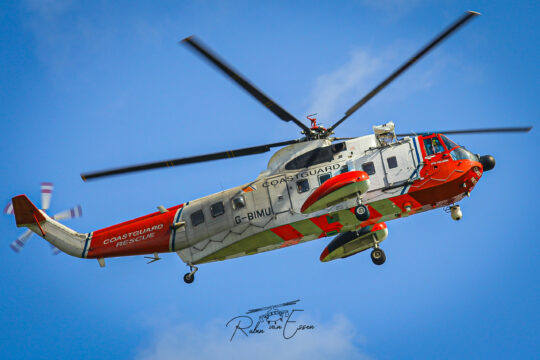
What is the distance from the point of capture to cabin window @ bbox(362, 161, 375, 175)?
626 inches

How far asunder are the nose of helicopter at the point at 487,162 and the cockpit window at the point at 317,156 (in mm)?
3821

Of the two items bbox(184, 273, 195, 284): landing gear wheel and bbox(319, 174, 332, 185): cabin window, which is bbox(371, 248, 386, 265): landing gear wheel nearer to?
bbox(319, 174, 332, 185): cabin window

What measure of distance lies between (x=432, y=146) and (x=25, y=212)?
41.3 ft

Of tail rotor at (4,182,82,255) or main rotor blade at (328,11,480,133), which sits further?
tail rotor at (4,182,82,255)

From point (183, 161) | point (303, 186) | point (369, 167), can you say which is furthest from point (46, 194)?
point (369, 167)

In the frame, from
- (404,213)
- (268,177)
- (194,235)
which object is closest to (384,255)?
(404,213)

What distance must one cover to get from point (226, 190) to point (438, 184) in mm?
5969

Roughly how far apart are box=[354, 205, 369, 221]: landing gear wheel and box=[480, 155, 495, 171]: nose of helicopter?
359 cm

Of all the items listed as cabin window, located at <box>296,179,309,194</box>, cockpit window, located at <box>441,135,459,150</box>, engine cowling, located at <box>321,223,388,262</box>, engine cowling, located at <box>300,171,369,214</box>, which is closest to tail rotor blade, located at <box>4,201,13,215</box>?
cabin window, located at <box>296,179,309,194</box>

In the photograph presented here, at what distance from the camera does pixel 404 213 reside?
1617 cm

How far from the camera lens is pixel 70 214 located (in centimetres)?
1816

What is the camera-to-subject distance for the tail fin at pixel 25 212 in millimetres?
18422

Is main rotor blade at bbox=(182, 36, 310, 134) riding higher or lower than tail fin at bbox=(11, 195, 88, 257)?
higher

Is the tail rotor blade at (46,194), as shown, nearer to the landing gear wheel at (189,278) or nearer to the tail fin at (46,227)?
the tail fin at (46,227)
